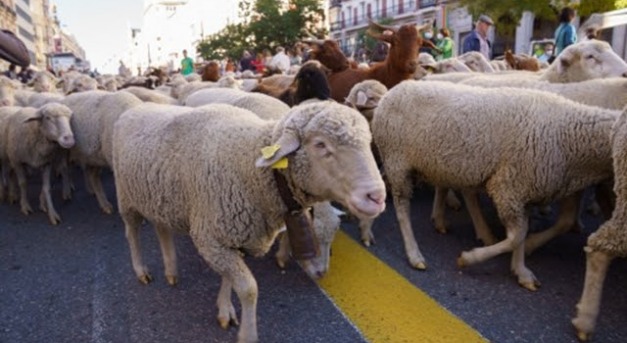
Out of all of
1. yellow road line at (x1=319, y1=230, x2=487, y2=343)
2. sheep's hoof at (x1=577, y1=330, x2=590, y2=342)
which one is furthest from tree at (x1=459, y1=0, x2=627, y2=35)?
sheep's hoof at (x1=577, y1=330, x2=590, y2=342)

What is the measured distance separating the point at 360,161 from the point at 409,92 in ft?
5.47

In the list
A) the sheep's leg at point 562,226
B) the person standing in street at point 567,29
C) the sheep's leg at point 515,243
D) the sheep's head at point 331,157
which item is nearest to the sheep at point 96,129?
the sheep's head at point 331,157

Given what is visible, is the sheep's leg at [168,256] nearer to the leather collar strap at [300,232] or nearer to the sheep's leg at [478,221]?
the leather collar strap at [300,232]

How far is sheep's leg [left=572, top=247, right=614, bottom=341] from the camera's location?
2.53 meters

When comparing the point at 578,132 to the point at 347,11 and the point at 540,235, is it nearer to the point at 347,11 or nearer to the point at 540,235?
the point at 540,235

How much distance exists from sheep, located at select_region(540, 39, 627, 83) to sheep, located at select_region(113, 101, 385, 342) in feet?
9.56

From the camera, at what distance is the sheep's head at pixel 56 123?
4.91 meters

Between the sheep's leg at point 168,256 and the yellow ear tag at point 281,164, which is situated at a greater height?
the yellow ear tag at point 281,164

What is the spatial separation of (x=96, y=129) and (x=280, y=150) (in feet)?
11.6

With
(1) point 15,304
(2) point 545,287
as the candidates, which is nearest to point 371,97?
(2) point 545,287

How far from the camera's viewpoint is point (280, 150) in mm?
2174

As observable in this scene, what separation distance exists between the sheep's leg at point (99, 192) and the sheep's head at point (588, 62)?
13.5 ft

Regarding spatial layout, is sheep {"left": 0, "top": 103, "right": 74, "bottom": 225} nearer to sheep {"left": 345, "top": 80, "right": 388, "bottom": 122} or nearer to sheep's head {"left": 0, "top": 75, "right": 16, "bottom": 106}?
sheep's head {"left": 0, "top": 75, "right": 16, "bottom": 106}

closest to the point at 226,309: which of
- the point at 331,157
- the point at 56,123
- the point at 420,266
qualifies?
the point at 331,157
